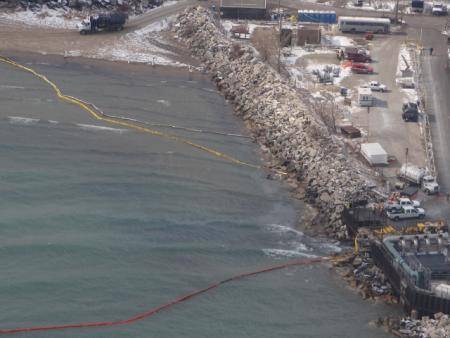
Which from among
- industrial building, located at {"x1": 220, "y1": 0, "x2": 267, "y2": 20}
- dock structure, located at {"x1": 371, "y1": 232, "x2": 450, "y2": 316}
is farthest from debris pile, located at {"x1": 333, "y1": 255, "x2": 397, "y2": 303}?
industrial building, located at {"x1": 220, "y1": 0, "x2": 267, "y2": 20}

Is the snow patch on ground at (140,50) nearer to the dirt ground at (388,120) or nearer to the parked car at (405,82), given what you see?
the dirt ground at (388,120)

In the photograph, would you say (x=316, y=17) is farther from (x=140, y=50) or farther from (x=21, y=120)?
(x=21, y=120)

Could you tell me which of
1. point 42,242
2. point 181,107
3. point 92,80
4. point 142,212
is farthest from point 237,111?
point 42,242

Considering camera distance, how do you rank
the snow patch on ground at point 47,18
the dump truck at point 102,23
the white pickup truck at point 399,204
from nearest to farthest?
the white pickup truck at point 399,204, the dump truck at point 102,23, the snow patch on ground at point 47,18

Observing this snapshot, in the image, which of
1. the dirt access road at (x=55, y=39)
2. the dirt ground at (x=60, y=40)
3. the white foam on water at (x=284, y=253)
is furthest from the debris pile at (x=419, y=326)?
the dirt access road at (x=55, y=39)

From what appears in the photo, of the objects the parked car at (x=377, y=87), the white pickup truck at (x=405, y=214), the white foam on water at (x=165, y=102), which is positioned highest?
the parked car at (x=377, y=87)

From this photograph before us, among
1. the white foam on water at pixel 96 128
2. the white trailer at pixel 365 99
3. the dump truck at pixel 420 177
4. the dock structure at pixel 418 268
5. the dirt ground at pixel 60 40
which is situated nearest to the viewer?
the dock structure at pixel 418 268

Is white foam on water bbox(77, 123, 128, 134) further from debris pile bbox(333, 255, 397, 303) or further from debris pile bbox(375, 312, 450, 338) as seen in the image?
debris pile bbox(375, 312, 450, 338)
